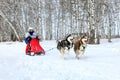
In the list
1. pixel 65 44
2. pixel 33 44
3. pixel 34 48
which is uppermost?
pixel 65 44

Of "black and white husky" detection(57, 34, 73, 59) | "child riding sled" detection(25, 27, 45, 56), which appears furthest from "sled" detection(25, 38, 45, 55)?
"black and white husky" detection(57, 34, 73, 59)

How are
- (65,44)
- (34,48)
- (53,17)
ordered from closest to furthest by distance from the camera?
(65,44) < (34,48) < (53,17)

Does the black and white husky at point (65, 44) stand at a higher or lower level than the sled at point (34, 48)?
higher

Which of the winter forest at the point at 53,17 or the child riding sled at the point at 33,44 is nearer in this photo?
the child riding sled at the point at 33,44

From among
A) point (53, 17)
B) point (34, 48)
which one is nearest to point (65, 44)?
point (34, 48)

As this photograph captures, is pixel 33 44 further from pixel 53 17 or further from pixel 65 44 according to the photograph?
pixel 53 17

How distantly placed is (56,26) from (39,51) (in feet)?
133

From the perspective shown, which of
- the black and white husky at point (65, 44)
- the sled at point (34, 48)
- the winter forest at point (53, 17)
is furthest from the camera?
the winter forest at point (53, 17)

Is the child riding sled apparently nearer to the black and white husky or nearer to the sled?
the sled

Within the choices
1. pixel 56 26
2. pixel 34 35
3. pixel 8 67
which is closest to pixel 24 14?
pixel 56 26

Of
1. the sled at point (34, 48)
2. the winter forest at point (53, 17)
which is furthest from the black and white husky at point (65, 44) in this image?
the winter forest at point (53, 17)

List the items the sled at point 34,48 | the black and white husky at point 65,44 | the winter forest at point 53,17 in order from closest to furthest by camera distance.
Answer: the black and white husky at point 65,44
the sled at point 34,48
the winter forest at point 53,17

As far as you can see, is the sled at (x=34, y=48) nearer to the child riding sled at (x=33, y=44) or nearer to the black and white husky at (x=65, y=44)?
the child riding sled at (x=33, y=44)

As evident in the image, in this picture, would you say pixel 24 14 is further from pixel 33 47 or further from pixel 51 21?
pixel 33 47
